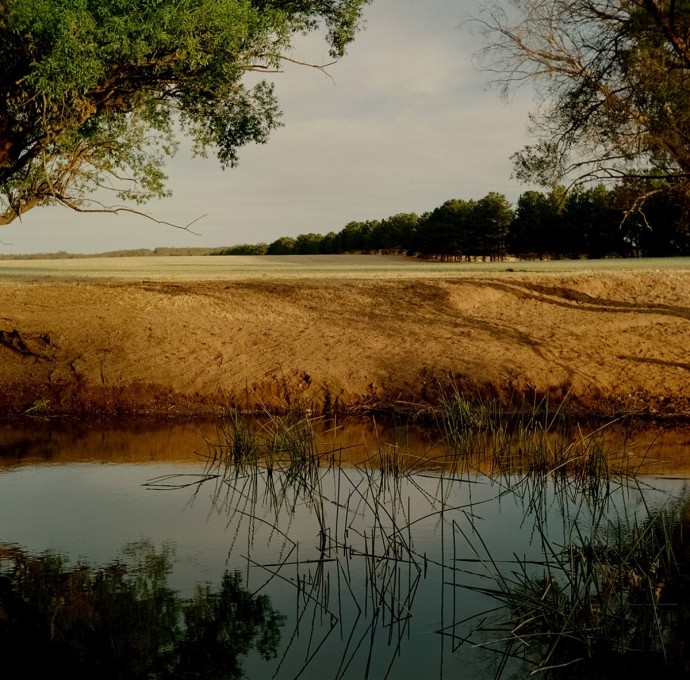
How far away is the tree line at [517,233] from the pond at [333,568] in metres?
58.1

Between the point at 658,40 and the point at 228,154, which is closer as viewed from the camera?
the point at 658,40

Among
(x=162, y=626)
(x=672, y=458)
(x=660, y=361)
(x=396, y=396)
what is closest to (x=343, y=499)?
(x=162, y=626)

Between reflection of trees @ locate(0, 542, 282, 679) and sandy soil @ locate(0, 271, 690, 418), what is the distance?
9643mm

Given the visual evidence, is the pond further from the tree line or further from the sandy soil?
the tree line

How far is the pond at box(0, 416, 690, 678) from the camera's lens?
6.70 meters

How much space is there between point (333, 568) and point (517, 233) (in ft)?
269

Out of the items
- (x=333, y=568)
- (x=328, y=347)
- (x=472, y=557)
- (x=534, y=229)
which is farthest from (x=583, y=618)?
(x=534, y=229)

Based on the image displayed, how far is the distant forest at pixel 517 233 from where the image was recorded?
74.8 meters

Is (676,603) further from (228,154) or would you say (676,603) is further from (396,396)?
(228,154)

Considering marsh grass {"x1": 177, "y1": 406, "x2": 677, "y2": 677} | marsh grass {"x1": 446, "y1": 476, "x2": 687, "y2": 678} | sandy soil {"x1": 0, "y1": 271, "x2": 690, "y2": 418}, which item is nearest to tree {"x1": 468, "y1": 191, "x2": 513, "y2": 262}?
sandy soil {"x1": 0, "y1": 271, "x2": 690, "y2": 418}

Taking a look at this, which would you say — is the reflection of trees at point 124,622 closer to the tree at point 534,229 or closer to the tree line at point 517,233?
the tree line at point 517,233

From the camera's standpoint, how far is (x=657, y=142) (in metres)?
20.0

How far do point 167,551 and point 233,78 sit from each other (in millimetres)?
13325

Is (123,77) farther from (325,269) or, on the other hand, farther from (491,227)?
(491,227)
